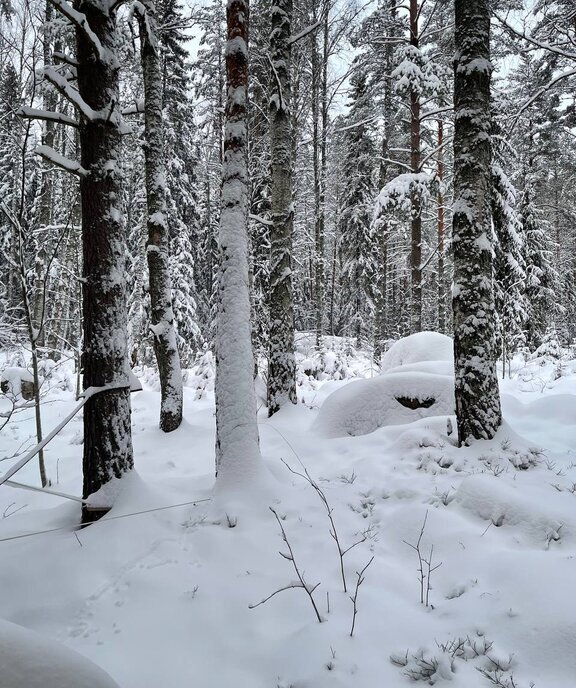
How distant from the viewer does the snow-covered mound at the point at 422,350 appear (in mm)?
7836

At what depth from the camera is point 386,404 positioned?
227 inches

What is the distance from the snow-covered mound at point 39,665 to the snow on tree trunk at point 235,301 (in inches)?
94.7

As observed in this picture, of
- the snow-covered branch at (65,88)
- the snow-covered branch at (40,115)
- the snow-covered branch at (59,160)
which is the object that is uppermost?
the snow-covered branch at (65,88)

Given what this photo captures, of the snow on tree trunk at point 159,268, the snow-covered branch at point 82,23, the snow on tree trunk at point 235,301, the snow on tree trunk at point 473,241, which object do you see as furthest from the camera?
the snow on tree trunk at point 159,268

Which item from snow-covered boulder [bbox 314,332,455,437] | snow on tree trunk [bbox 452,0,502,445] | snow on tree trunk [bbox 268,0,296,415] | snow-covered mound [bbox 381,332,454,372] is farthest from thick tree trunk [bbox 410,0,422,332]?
snow on tree trunk [bbox 452,0,502,445]

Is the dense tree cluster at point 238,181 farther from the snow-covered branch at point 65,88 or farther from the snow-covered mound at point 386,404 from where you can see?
the snow-covered mound at point 386,404

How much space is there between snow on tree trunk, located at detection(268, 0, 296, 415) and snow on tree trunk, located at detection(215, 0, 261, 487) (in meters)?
2.92

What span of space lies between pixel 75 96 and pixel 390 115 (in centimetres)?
1391

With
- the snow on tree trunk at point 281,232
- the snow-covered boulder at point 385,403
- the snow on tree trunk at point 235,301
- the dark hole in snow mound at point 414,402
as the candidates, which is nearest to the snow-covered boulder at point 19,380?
the snow on tree trunk at point 281,232

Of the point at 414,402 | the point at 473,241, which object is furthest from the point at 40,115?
the point at 414,402

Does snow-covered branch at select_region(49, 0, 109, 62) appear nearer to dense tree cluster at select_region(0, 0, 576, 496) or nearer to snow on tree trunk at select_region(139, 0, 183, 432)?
dense tree cluster at select_region(0, 0, 576, 496)

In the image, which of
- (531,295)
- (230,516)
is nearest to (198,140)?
(531,295)

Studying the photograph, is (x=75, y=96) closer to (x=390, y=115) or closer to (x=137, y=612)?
(x=137, y=612)

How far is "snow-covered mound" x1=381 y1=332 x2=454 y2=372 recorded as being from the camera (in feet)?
25.7
